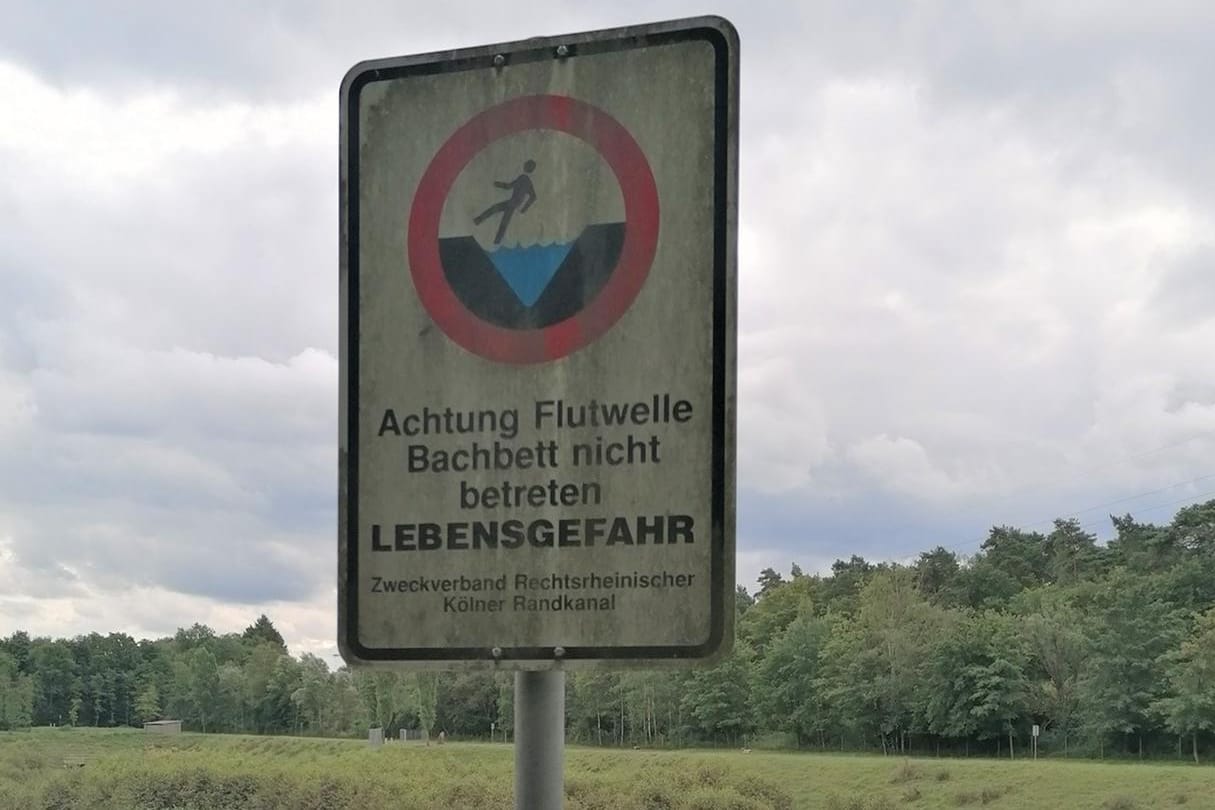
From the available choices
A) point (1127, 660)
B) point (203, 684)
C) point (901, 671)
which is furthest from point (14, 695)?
point (1127, 660)

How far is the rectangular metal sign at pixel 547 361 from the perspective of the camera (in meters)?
1.61

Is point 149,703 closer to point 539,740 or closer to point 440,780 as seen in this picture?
point 440,780

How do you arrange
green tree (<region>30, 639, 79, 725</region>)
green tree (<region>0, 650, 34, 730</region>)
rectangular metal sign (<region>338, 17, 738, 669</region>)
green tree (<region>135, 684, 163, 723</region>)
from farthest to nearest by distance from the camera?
green tree (<region>135, 684, 163, 723</region>) < green tree (<region>0, 650, 34, 730</region>) < green tree (<region>30, 639, 79, 725</region>) < rectangular metal sign (<region>338, 17, 738, 669</region>)

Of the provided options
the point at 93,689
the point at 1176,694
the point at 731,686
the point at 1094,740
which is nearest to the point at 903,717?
the point at 1094,740

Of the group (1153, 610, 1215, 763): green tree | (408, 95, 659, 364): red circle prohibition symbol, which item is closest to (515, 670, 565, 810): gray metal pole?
(408, 95, 659, 364): red circle prohibition symbol

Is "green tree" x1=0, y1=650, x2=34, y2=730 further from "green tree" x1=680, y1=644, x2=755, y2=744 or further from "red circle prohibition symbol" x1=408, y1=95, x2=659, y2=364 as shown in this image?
"red circle prohibition symbol" x1=408, y1=95, x2=659, y2=364

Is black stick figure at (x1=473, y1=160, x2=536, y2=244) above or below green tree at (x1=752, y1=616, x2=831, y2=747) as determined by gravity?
above

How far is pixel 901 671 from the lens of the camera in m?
13.2

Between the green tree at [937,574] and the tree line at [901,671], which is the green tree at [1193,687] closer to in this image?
the tree line at [901,671]

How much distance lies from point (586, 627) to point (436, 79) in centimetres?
91

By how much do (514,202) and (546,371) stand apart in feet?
0.88

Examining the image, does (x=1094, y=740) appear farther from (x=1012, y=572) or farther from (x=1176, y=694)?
(x=1012, y=572)

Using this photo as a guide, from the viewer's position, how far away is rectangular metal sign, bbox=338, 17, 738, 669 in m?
1.61

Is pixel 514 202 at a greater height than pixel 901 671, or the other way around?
pixel 514 202
